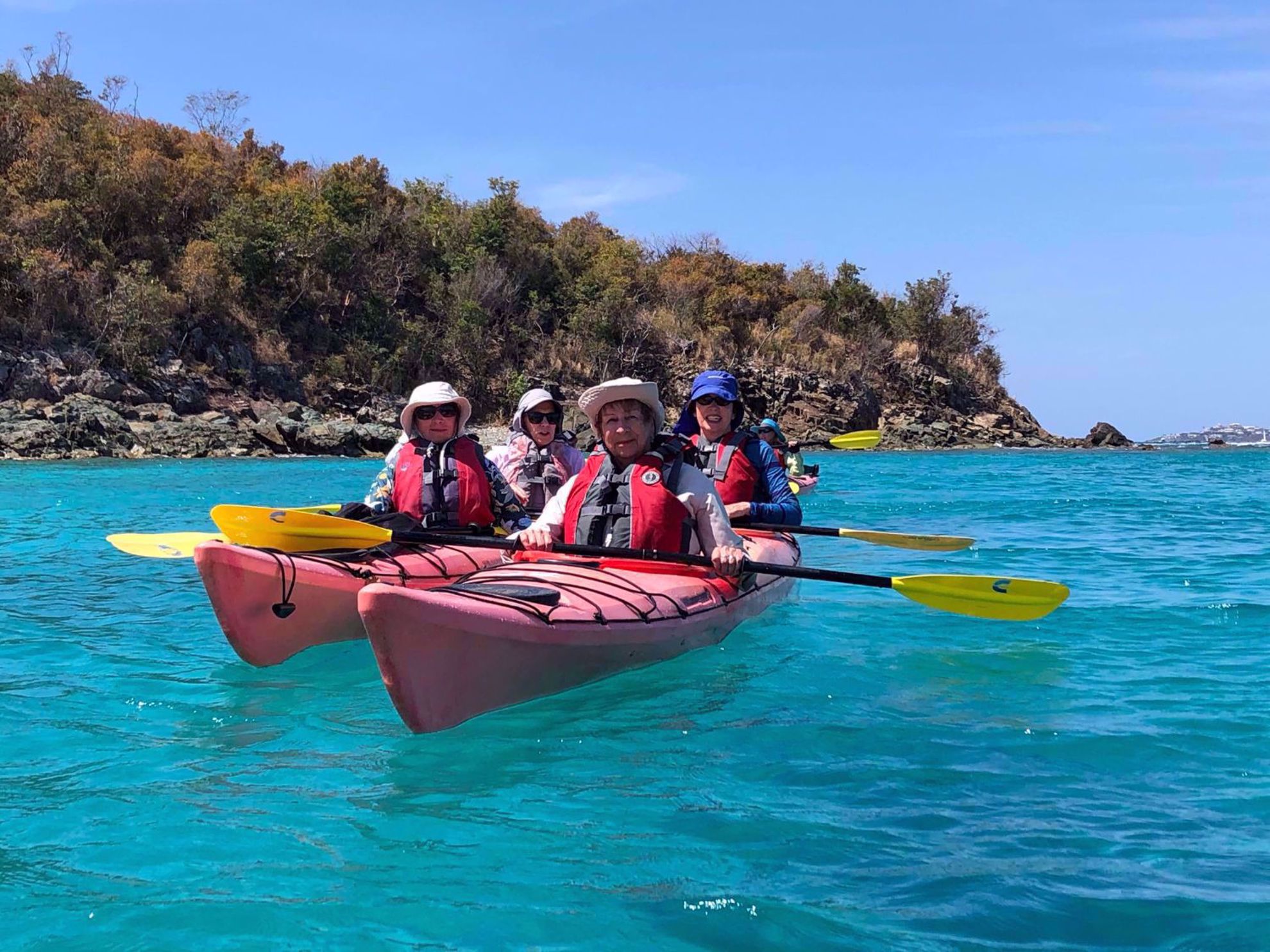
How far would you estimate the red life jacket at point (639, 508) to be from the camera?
538cm

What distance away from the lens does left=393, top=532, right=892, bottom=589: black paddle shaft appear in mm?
5266

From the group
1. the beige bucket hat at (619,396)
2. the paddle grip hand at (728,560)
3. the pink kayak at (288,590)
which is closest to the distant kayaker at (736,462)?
the beige bucket hat at (619,396)

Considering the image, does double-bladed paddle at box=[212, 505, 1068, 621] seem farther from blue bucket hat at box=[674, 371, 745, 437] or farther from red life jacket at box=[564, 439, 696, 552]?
blue bucket hat at box=[674, 371, 745, 437]

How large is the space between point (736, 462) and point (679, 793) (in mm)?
3461

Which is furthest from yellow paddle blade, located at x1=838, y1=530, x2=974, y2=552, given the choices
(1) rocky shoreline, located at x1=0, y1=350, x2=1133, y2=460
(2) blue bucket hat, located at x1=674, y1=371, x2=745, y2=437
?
(1) rocky shoreline, located at x1=0, y1=350, x2=1133, y2=460

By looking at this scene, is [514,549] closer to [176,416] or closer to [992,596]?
[992,596]

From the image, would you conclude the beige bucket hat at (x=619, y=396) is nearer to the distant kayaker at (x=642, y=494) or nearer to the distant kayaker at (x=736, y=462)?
the distant kayaker at (x=642, y=494)

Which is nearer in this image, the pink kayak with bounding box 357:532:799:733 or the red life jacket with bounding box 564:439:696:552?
the pink kayak with bounding box 357:532:799:733

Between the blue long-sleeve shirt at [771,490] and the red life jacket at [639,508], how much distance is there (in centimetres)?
146

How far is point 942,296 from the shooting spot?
48469 mm

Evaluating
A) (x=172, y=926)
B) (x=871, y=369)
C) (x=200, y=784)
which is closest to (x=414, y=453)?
(x=200, y=784)

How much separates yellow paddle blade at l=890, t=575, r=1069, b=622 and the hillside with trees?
2374cm

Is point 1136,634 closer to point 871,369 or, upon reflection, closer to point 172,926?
point 172,926

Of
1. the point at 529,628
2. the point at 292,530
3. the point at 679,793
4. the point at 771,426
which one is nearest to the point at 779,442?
the point at 771,426
